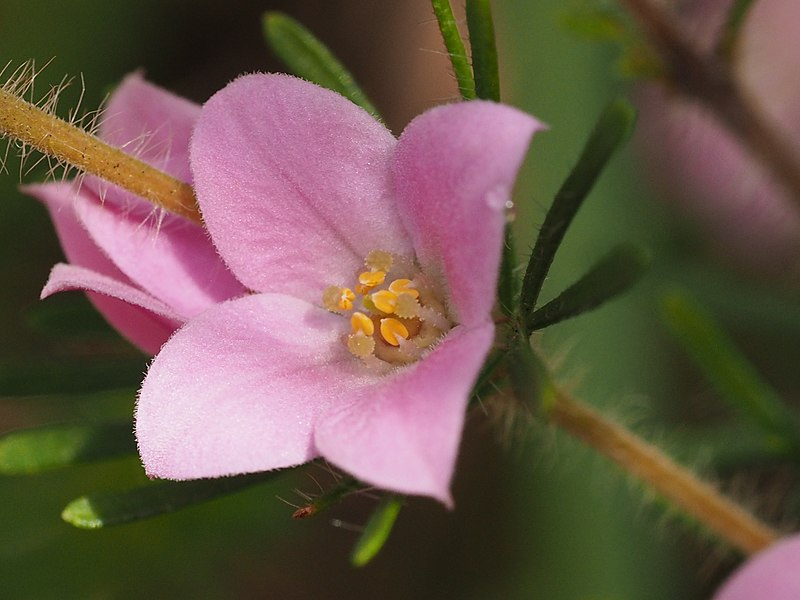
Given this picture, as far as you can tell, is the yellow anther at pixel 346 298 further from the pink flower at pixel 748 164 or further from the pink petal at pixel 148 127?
the pink flower at pixel 748 164

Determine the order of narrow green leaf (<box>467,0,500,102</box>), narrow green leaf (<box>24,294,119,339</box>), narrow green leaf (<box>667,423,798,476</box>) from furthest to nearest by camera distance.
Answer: narrow green leaf (<box>667,423,798,476</box>), narrow green leaf (<box>24,294,119,339</box>), narrow green leaf (<box>467,0,500,102</box>)

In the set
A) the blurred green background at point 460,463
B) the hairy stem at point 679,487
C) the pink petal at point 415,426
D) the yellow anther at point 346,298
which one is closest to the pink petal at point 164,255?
the yellow anther at point 346,298

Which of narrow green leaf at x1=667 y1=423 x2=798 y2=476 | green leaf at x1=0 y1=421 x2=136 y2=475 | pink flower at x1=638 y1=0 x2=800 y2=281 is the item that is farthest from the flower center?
pink flower at x1=638 y1=0 x2=800 y2=281

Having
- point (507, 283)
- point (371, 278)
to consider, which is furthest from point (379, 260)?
point (507, 283)

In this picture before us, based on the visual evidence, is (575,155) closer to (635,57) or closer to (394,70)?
(394,70)

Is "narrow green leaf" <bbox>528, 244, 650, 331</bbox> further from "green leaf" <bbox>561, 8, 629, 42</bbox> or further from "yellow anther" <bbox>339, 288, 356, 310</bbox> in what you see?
"green leaf" <bbox>561, 8, 629, 42</bbox>

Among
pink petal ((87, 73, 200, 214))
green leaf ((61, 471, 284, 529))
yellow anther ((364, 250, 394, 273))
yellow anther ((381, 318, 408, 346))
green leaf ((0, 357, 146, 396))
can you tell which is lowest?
green leaf ((0, 357, 146, 396))

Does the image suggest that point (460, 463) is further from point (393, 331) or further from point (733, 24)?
point (393, 331)
